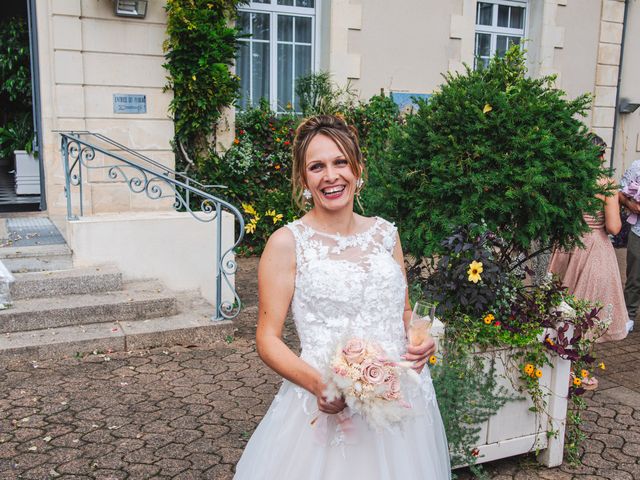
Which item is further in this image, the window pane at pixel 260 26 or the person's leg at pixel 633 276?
the window pane at pixel 260 26

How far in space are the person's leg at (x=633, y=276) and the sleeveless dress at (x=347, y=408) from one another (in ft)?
14.7

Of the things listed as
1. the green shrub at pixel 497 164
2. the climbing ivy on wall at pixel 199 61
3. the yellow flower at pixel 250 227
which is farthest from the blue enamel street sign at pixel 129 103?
the green shrub at pixel 497 164

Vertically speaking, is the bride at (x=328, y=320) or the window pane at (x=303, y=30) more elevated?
the window pane at (x=303, y=30)

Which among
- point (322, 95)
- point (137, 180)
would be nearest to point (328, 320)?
point (137, 180)

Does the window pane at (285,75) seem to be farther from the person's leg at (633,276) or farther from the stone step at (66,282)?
the person's leg at (633,276)

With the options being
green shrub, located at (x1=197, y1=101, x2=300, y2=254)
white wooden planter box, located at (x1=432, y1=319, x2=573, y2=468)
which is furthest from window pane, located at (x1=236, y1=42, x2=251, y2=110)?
white wooden planter box, located at (x1=432, y1=319, x2=573, y2=468)

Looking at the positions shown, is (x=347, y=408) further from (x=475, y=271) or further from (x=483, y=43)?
(x=483, y=43)

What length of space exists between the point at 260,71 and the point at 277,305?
797 centimetres

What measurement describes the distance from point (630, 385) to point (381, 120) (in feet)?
18.4

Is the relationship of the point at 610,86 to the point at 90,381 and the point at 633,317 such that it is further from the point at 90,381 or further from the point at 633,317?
the point at 90,381

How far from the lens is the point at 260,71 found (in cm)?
966

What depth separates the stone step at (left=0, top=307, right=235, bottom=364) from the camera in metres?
4.98

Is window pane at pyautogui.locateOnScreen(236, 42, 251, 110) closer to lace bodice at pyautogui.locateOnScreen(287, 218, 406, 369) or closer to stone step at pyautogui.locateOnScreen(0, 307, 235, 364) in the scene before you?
stone step at pyautogui.locateOnScreen(0, 307, 235, 364)

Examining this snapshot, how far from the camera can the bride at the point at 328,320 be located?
7.13 ft
